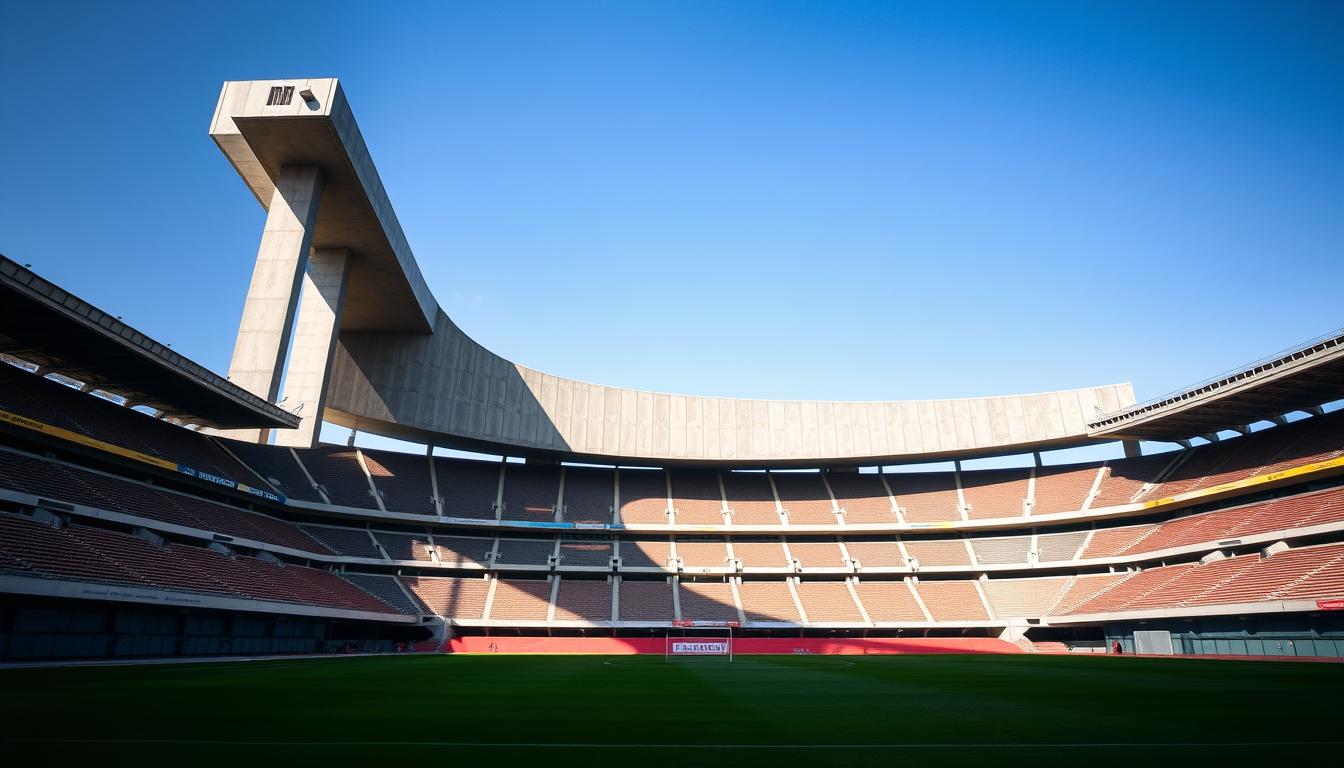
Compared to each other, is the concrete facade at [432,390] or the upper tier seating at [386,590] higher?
the concrete facade at [432,390]

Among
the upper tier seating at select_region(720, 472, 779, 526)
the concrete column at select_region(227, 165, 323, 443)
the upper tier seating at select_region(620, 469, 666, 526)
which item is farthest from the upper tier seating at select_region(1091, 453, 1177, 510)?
the concrete column at select_region(227, 165, 323, 443)

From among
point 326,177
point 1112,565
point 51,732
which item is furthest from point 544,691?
point 1112,565

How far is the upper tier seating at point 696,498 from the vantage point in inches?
1994

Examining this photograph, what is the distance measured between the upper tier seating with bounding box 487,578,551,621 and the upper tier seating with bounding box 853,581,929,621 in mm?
21248

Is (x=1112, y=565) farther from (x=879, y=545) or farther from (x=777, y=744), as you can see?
(x=777, y=744)

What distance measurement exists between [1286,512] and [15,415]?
5881 cm

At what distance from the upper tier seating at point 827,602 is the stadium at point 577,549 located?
0.38m

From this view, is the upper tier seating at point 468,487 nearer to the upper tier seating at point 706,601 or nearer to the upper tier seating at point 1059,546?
the upper tier seating at point 706,601

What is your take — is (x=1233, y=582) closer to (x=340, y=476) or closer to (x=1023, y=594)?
(x=1023, y=594)

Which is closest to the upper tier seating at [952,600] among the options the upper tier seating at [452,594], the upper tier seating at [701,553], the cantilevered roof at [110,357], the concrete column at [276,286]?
the upper tier seating at [701,553]

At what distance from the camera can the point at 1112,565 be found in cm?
4334

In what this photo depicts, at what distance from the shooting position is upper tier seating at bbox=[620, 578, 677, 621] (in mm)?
42656

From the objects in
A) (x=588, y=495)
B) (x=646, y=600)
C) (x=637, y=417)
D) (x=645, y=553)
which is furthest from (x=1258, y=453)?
(x=588, y=495)

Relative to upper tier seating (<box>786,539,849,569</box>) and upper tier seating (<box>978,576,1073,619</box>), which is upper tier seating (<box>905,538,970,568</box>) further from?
upper tier seating (<box>786,539,849,569</box>)
